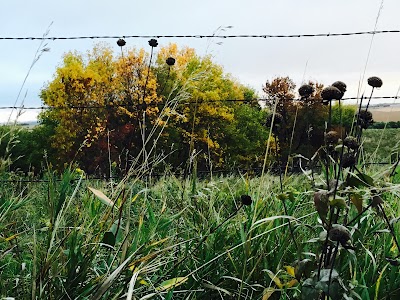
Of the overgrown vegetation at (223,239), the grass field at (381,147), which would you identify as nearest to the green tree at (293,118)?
the grass field at (381,147)

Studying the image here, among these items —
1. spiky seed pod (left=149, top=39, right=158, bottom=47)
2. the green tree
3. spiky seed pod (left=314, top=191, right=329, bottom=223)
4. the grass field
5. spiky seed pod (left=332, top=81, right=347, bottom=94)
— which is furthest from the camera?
the green tree

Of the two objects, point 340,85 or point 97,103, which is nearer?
point 340,85

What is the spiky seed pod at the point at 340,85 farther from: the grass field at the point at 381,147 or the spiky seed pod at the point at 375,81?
the grass field at the point at 381,147

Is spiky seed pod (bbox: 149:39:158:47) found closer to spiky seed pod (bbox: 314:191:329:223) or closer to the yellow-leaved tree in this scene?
spiky seed pod (bbox: 314:191:329:223)

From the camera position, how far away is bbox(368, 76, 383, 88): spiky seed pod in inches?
82.7

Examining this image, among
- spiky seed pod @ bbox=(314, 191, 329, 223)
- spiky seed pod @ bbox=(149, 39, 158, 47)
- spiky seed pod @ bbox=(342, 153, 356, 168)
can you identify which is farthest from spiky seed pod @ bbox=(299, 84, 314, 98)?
spiky seed pod @ bbox=(149, 39, 158, 47)

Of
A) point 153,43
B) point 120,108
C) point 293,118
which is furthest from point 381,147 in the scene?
point 293,118

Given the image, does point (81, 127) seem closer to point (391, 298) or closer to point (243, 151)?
point (243, 151)

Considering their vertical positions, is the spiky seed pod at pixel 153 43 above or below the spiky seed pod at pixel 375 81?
above

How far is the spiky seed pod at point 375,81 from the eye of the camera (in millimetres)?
2100

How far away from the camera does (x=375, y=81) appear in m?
2.10

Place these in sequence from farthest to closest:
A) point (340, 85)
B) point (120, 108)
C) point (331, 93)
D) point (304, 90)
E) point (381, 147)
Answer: point (120, 108) → point (381, 147) → point (304, 90) → point (340, 85) → point (331, 93)

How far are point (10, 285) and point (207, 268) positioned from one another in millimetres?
687

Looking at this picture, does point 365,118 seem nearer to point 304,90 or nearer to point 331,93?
point 304,90
